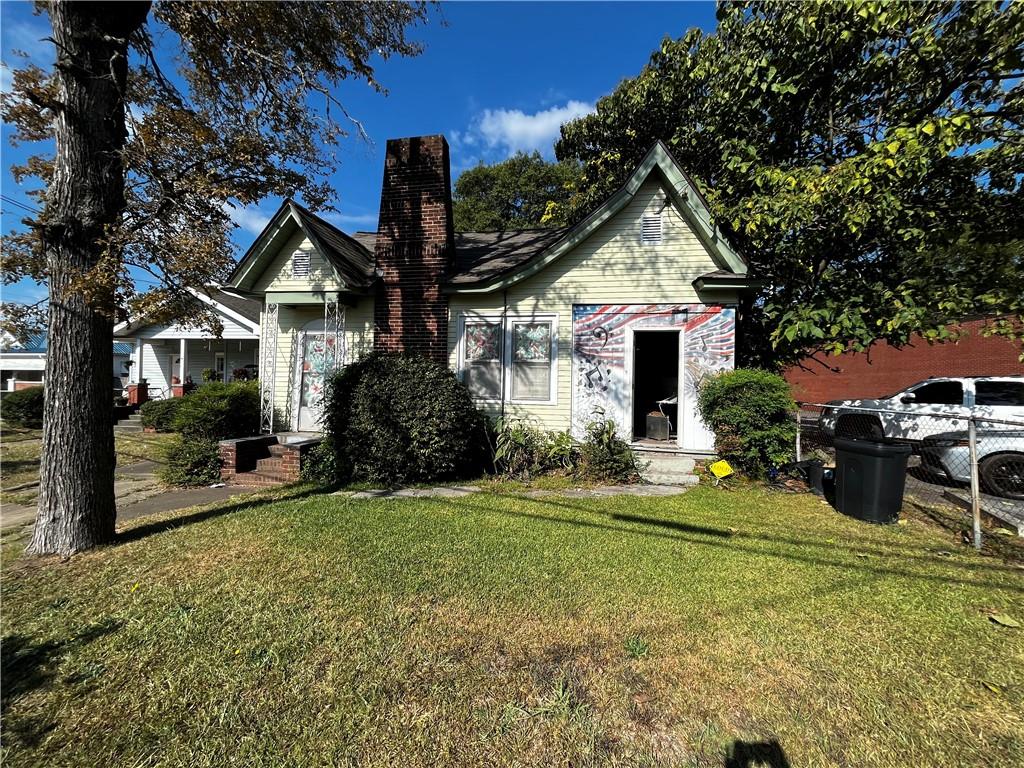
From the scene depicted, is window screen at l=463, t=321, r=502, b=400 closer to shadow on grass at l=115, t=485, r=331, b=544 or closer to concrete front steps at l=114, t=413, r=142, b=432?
shadow on grass at l=115, t=485, r=331, b=544

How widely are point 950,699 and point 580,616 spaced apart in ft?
7.11

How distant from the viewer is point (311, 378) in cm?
1013

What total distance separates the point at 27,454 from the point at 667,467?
1479cm

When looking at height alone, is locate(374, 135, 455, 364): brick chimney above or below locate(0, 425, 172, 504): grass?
above

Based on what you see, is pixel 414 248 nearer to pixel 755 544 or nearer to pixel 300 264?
pixel 300 264

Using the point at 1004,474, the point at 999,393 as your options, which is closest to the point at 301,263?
the point at 1004,474

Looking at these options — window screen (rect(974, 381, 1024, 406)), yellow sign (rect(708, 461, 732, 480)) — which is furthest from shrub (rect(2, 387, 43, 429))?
window screen (rect(974, 381, 1024, 406))

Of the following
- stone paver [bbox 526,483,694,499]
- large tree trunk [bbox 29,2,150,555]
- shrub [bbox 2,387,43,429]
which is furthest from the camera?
shrub [bbox 2,387,43,429]

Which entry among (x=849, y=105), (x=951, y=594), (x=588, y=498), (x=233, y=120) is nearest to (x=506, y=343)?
(x=588, y=498)

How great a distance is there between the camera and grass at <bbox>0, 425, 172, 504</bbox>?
7.63 m

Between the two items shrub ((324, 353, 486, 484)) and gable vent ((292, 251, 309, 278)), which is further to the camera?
gable vent ((292, 251, 309, 278))

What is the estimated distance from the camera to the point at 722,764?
2.14 meters

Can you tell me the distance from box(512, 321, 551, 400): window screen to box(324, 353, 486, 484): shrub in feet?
5.61

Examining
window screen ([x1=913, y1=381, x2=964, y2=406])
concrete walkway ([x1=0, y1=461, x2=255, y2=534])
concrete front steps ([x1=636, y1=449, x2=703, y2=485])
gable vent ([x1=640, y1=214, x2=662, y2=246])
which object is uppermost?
gable vent ([x1=640, y1=214, x2=662, y2=246])
